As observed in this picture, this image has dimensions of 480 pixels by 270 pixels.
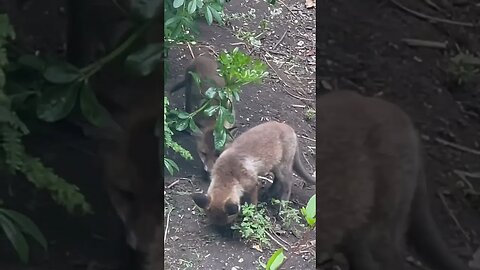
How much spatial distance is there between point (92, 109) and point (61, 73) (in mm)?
61

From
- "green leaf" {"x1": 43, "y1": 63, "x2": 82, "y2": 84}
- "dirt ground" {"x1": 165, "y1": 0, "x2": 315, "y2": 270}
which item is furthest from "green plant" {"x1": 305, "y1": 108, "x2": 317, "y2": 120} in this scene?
"green leaf" {"x1": 43, "y1": 63, "x2": 82, "y2": 84}

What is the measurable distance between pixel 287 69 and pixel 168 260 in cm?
32

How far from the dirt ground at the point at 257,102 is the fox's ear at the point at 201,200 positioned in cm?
1

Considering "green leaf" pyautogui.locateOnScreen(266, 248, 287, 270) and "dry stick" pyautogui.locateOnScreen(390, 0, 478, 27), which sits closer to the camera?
"dry stick" pyautogui.locateOnScreen(390, 0, 478, 27)

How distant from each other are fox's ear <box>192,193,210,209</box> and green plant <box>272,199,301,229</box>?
0.31ft

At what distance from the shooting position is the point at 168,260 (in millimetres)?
942

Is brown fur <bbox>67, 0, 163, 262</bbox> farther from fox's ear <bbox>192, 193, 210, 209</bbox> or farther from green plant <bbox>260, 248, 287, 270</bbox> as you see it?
green plant <bbox>260, 248, 287, 270</bbox>

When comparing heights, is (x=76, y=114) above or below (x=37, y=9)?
below

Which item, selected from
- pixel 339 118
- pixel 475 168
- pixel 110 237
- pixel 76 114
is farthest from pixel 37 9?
pixel 475 168

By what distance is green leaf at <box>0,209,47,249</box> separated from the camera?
0.88m

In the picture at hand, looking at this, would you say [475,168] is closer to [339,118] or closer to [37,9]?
[339,118]

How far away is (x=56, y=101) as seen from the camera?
0.86 metres

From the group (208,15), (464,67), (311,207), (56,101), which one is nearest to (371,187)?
(311,207)

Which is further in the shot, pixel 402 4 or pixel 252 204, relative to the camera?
pixel 252 204
